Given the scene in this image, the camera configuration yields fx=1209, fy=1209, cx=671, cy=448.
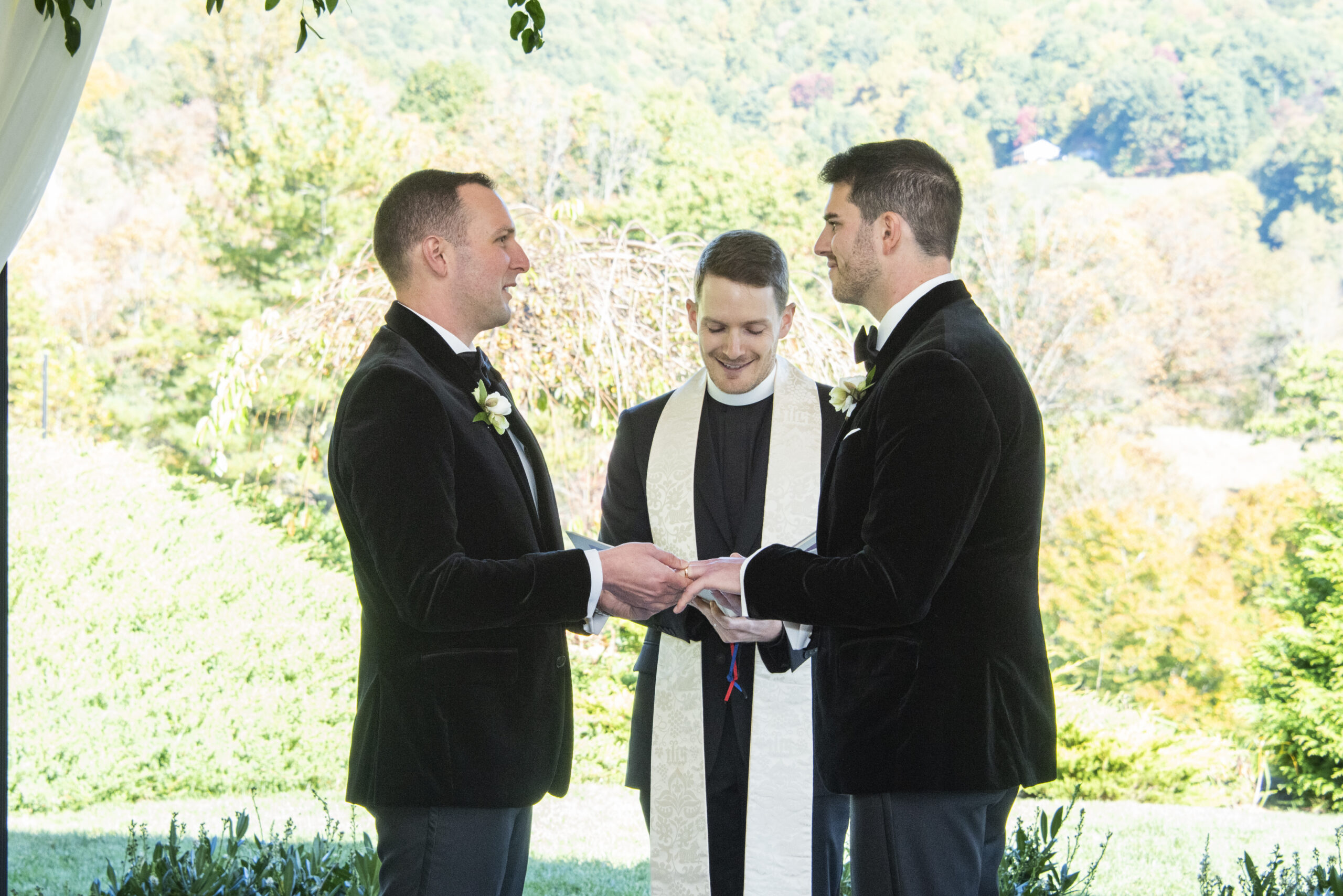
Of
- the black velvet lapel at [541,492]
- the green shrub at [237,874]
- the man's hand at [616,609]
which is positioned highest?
the black velvet lapel at [541,492]

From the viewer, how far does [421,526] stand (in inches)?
78.4

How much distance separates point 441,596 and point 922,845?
87 centimetres

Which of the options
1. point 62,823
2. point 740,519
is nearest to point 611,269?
point 740,519

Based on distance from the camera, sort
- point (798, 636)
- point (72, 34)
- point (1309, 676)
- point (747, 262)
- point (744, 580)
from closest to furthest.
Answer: point (744, 580), point (72, 34), point (798, 636), point (747, 262), point (1309, 676)

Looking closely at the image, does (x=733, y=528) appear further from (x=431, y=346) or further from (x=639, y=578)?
(x=431, y=346)

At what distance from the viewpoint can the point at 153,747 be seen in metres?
6.73

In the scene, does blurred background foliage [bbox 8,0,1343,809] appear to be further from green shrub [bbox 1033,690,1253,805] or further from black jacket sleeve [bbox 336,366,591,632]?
black jacket sleeve [bbox 336,366,591,632]

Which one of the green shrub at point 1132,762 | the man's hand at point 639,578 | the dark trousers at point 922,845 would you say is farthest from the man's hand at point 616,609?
the green shrub at point 1132,762

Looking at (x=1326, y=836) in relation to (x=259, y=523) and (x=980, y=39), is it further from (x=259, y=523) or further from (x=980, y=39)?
(x=980, y=39)

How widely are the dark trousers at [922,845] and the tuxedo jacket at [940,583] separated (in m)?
0.04

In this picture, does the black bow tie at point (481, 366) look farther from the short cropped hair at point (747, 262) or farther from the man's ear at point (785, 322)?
the man's ear at point (785, 322)

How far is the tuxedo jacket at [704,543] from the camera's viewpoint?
107 inches

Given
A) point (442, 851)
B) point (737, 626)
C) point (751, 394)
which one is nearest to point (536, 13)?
point (751, 394)

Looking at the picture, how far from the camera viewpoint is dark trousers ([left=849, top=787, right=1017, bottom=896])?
1.91 meters
